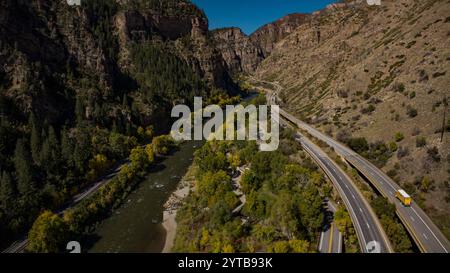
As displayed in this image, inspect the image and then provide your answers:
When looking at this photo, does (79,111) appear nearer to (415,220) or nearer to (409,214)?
(409,214)

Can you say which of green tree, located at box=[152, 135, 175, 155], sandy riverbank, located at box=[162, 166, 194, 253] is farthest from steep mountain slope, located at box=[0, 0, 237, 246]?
sandy riverbank, located at box=[162, 166, 194, 253]

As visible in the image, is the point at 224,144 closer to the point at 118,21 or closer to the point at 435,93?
the point at 435,93

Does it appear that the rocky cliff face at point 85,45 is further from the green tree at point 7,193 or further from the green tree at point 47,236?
the green tree at point 47,236

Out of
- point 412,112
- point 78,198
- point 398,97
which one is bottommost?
point 78,198

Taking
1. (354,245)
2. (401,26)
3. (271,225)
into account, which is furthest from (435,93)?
(401,26)

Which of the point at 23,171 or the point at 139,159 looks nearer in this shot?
the point at 23,171

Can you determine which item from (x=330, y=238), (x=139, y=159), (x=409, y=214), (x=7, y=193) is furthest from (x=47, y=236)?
(x=409, y=214)

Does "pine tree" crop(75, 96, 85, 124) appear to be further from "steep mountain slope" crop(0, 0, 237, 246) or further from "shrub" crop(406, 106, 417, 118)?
"shrub" crop(406, 106, 417, 118)

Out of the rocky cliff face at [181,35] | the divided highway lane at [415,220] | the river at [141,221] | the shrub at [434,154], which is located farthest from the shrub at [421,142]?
the rocky cliff face at [181,35]
